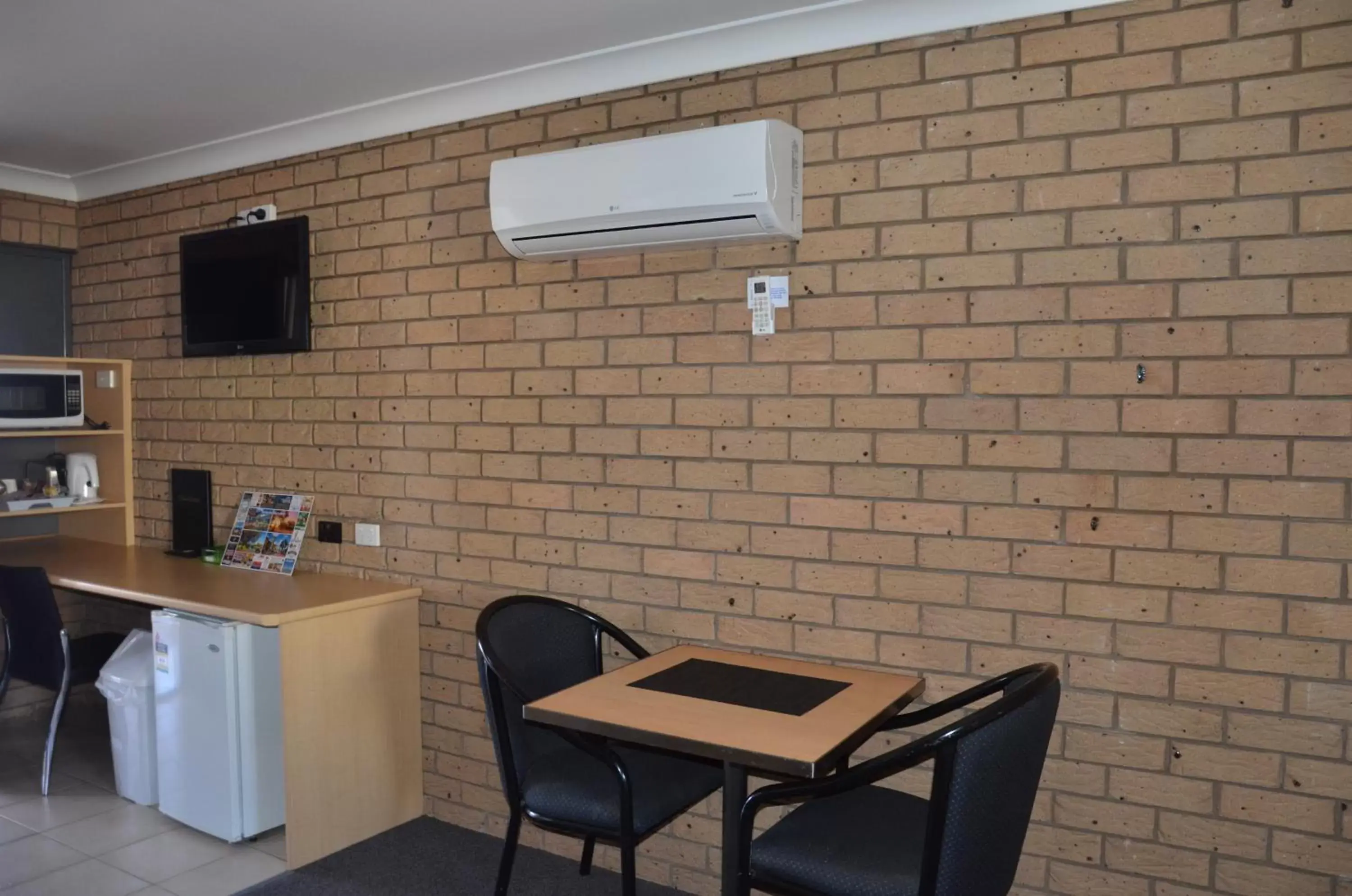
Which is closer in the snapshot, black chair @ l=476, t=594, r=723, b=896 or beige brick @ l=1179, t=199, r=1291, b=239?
beige brick @ l=1179, t=199, r=1291, b=239

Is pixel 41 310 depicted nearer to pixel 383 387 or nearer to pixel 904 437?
pixel 383 387

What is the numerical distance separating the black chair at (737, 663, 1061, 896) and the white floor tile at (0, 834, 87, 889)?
2.33 meters

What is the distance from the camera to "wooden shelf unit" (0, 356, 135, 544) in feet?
14.6

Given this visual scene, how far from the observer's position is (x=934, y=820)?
70.9 inches

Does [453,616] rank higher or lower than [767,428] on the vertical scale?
lower

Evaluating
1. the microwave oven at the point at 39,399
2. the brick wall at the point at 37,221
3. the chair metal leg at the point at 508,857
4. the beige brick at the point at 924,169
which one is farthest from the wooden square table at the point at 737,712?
the brick wall at the point at 37,221

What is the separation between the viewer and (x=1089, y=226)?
2340 mm

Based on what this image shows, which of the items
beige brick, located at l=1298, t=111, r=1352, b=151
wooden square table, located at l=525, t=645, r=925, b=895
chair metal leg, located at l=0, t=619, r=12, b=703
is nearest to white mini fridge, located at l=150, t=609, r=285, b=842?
chair metal leg, located at l=0, t=619, r=12, b=703

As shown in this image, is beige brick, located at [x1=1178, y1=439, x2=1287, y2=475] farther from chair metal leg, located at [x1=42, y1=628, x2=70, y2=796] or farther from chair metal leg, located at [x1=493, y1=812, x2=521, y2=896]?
chair metal leg, located at [x1=42, y1=628, x2=70, y2=796]

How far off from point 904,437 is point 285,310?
8.22 ft

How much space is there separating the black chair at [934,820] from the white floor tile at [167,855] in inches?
78.2

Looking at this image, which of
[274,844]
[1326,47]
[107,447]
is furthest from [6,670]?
[1326,47]

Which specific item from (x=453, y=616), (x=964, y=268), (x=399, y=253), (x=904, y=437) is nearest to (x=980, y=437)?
(x=904, y=437)

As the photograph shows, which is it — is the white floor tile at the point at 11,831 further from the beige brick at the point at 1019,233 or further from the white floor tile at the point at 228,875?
the beige brick at the point at 1019,233
